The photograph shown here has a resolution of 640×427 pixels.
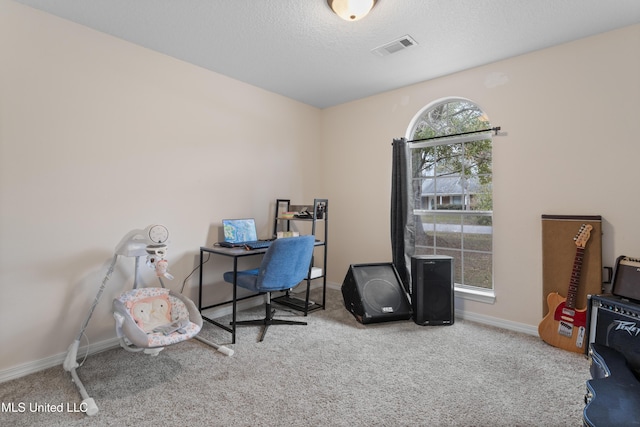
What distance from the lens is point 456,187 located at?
3.32m

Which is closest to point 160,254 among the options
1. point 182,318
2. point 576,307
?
point 182,318

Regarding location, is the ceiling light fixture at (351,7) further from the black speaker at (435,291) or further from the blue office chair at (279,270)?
the black speaker at (435,291)

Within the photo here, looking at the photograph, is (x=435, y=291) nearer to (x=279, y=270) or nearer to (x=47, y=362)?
(x=279, y=270)

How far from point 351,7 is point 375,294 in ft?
7.78

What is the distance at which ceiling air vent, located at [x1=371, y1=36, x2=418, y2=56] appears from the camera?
2.53 meters

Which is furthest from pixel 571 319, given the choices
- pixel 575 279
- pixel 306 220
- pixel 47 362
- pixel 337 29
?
pixel 47 362

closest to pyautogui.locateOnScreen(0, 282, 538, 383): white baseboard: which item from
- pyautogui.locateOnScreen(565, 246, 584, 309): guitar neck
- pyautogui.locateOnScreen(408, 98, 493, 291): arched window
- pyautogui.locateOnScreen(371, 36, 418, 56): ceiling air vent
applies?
pyautogui.locateOnScreen(408, 98, 493, 291): arched window

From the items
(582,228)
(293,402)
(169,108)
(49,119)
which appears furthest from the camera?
(169,108)

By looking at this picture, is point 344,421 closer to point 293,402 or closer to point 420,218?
point 293,402

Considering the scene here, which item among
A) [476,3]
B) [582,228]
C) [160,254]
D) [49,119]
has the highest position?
[476,3]

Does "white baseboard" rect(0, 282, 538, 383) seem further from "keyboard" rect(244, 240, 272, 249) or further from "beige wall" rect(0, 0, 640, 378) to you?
"keyboard" rect(244, 240, 272, 249)

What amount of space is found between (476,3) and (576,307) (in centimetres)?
234

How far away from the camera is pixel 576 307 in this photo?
2.46 m

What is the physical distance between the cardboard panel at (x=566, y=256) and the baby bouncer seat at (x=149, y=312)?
264 centimetres
